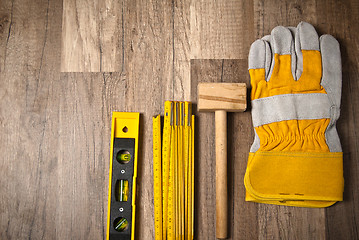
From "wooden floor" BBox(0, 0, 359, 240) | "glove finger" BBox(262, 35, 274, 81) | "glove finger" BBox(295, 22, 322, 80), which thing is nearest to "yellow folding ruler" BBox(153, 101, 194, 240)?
"wooden floor" BBox(0, 0, 359, 240)

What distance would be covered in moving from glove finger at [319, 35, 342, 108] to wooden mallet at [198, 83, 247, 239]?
0.36 m

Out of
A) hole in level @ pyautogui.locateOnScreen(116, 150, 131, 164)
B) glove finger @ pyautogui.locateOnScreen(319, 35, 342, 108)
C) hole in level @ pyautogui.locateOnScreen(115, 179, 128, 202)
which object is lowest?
hole in level @ pyautogui.locateOnScreen(115, 179, 128, 202)

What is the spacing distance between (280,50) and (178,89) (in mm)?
478

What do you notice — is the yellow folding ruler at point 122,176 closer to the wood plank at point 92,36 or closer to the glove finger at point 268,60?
the wood plank at point 92,36

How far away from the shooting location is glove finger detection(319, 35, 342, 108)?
1232 millimetres

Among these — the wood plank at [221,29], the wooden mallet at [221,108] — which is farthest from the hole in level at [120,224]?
the wood plank at [221,29]

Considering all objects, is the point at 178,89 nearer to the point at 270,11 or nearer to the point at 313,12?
the point at 270,11

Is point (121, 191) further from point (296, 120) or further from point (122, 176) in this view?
point (296, 120)

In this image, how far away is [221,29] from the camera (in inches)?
53.1

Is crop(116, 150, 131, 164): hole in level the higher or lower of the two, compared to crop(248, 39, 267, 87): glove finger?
lower

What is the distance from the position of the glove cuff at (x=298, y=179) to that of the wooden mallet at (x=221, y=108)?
0.40 ft

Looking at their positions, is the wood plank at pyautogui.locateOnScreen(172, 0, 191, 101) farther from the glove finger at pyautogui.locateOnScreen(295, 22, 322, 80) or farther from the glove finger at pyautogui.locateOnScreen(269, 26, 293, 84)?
the glove finger at pyautogui.locateOnScreen(295, 22, 322, 80)

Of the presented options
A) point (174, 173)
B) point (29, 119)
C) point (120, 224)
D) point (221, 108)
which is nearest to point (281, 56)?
point (221, 108)

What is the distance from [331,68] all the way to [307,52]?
124mm
